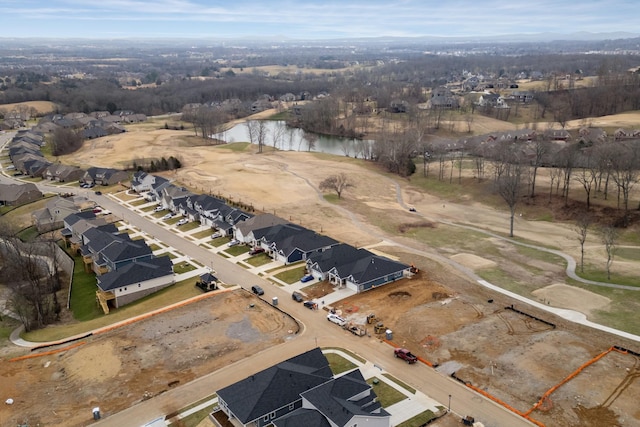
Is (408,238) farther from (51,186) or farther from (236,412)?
(51,186)

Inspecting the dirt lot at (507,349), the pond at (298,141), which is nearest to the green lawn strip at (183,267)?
the dirt lot at (507,349)

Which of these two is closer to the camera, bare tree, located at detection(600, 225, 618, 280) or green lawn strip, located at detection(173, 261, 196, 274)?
bare tree, located at detection(600, 225, 618, 280)

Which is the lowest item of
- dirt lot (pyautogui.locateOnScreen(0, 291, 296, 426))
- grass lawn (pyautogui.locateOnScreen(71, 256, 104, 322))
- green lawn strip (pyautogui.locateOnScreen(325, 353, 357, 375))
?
grass lawn (pyautogui.locateOnScreen(71, 256, 104, 322))

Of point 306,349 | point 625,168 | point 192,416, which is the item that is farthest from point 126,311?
point 625,168

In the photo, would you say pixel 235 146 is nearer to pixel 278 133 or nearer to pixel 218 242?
pixel 278 133

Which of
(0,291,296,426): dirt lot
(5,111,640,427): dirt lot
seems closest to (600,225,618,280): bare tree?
(5,111,640,427): dirt lot

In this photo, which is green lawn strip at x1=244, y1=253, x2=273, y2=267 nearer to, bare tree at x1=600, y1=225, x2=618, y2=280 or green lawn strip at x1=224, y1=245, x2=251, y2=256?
green lawn strip at x1=224, y1=245, x2=251, y2=256
